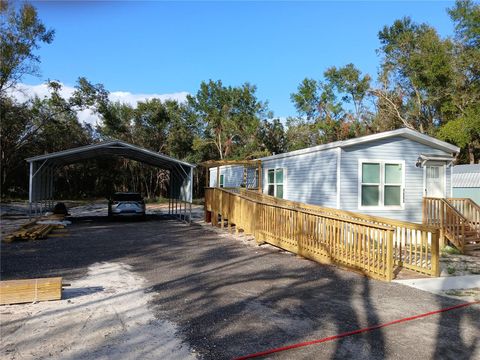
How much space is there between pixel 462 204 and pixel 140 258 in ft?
30.1

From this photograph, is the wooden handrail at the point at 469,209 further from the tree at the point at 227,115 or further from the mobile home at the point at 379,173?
the tree at the point at 227,115

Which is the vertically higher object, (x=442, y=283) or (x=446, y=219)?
(x=446, y=219)

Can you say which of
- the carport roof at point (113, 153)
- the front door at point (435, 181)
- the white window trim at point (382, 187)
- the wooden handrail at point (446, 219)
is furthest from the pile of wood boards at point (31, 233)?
the front door at point (435, 181)

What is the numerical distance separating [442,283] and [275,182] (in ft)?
29.9

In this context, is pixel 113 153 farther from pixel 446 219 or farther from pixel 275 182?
pixel 446 219

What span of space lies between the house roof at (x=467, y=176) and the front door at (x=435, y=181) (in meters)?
6.72

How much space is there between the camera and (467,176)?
18969mm

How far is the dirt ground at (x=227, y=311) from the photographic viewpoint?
3.95 meters

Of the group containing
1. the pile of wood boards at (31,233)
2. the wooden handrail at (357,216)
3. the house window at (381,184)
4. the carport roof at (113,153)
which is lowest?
the pile of wood boards at (31,233)

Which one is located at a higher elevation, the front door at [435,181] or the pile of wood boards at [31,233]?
the front door at [435,181]

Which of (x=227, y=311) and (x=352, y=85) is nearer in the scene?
(x=227, y=311)

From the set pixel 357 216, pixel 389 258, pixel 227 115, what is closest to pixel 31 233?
pixel 357 216

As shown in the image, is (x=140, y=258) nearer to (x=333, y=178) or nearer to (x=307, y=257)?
(x=307, y=257)

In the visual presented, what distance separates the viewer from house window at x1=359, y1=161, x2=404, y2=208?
1172 cm
